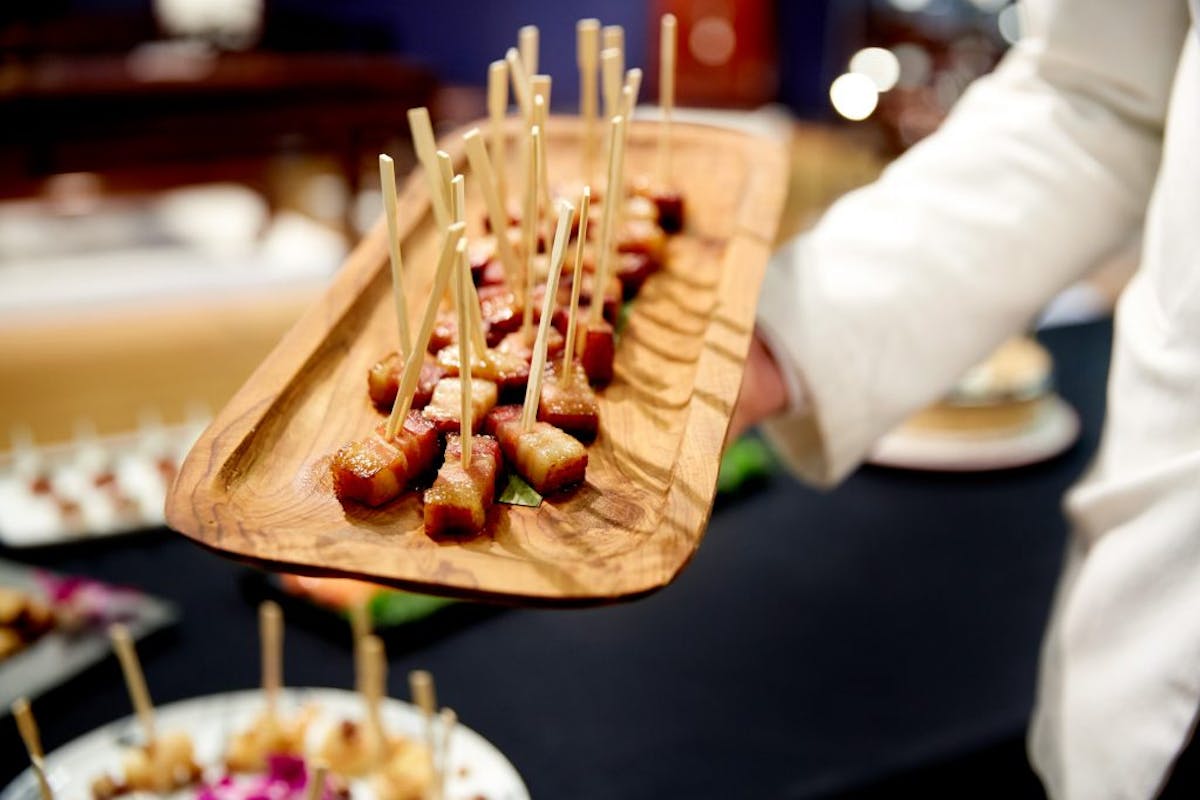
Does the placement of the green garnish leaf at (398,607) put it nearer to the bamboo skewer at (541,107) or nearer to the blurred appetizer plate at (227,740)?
the blurred appetizer plate at (227,740)

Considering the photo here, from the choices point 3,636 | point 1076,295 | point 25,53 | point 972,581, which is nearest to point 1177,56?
point 972,581

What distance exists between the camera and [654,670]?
4.95 feet

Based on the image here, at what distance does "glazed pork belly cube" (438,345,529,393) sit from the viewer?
1050mm

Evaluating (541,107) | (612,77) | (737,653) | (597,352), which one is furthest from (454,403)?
(737,653)

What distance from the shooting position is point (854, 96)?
7.92m

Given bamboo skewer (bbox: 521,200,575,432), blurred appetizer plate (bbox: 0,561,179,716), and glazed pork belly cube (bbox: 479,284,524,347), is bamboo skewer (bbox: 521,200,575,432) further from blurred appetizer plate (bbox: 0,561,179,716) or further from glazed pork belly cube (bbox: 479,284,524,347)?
blurred appetizer plate (bbox: 0,561,179,716)

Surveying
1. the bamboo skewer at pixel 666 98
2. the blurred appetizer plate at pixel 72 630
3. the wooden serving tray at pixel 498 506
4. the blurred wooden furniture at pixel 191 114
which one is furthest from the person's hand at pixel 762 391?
the blurred wooden furniture at pixel 191 114

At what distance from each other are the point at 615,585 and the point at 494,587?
85 millimetres

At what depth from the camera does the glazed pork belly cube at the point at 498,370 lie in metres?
1.05

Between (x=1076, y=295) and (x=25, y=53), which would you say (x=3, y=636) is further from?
(x=25, y=53)

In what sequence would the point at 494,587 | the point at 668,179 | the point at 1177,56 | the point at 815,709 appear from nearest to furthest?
the point at 494,587, the point at 1177,56, the point at 815,709, the point at 668,179

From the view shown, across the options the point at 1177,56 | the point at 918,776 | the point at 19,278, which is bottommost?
the point at 19,278

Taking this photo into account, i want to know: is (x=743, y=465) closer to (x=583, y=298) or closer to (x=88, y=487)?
(x=583, y=298)

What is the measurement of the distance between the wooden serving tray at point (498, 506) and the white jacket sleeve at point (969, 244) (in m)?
0.14
